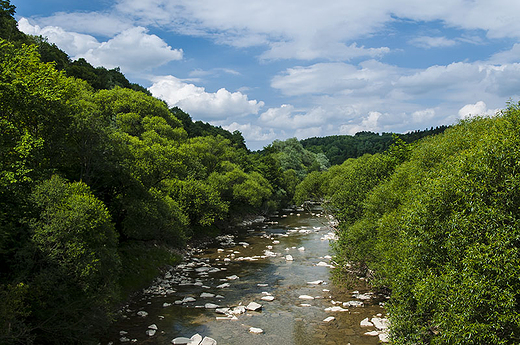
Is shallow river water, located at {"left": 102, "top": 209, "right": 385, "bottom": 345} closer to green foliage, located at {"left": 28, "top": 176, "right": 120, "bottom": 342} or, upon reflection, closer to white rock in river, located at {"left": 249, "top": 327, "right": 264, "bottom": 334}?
white rock in river, located at {"left": 249, "top": 327, "right": 264, "bottom": 334}

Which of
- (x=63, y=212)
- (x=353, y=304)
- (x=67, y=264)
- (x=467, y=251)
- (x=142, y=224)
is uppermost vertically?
(x=63, y=212)

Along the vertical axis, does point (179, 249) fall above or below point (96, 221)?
below

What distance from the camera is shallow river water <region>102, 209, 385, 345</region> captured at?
64.4ft

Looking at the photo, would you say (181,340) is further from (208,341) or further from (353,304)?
(353,304)

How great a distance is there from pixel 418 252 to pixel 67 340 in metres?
15.9

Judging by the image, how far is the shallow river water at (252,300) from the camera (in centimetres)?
1964

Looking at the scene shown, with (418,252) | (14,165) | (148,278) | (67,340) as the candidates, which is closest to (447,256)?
(418,252)

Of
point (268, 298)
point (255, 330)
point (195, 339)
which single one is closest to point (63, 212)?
point (195, 339)

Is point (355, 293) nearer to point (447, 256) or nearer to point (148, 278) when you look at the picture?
point (447, 256)

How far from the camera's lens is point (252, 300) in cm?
2564

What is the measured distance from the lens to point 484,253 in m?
11.2

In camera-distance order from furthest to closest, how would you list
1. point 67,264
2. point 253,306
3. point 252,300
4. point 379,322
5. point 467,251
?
point 252,300
point 253,306
point 379,322
point 67,264
point 467,251

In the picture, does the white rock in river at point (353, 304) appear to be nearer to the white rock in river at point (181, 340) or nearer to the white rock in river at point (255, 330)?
the white rock in river at point (255, 330)

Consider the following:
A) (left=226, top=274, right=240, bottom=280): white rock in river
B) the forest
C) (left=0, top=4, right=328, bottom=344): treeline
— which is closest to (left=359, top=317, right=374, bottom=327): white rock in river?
the forest
